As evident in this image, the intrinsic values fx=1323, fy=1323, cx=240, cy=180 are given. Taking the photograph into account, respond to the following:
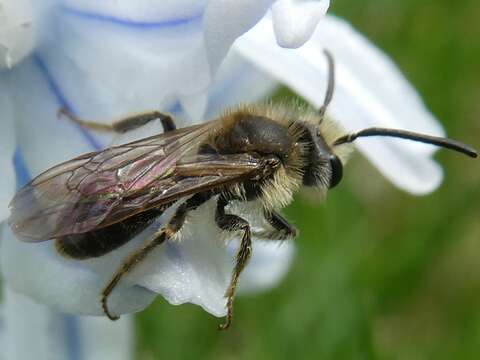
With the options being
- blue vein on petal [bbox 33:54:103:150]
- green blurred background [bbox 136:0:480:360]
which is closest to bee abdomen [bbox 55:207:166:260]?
blue vein on petal [bbox 33:54:103:150]

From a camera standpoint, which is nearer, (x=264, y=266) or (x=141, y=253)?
(x=141, y=253)

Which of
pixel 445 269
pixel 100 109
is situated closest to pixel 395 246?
pixel 445 269

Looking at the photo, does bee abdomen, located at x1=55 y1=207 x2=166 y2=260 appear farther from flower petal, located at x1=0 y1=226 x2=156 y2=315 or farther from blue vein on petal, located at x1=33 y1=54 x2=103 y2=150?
blue vein on petal, located at x1=33 y1=54 x2=103 y2=150

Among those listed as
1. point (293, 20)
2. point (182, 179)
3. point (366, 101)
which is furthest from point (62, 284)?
point (366, 101)

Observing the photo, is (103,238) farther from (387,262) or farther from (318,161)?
(387,262)

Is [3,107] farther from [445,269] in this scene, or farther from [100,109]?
[445,269]

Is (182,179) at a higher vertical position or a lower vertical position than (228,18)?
lower

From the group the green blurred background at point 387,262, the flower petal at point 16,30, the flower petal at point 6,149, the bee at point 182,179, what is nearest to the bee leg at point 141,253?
the bee at point 182,179
